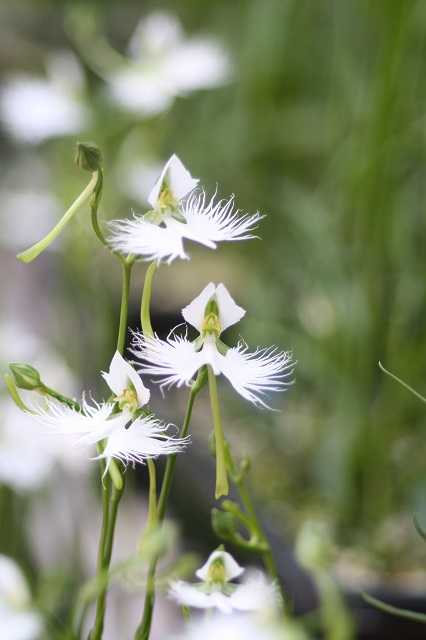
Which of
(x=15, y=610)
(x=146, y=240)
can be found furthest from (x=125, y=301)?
(x=15, y=610)

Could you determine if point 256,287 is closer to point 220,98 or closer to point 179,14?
point 220,98

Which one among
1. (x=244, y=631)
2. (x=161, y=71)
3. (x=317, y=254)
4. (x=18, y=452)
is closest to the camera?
(x=244, y=631)

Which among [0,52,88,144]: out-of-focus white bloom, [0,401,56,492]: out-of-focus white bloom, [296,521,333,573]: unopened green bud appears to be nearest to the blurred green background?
[0,52,88,144]: out-of-focus white bloom

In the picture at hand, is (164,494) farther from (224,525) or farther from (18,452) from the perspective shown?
(18,452)

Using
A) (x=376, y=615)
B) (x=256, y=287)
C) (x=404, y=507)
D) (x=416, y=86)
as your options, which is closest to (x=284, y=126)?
(x=256, y=287)

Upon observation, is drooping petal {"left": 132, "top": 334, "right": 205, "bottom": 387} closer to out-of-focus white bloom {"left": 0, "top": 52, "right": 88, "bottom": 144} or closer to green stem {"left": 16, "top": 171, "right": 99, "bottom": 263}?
green stem {"left": 16, "top": 171, "right": 99, "bottom": 263}

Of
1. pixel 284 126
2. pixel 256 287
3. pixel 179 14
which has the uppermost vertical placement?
pixel 179 14
